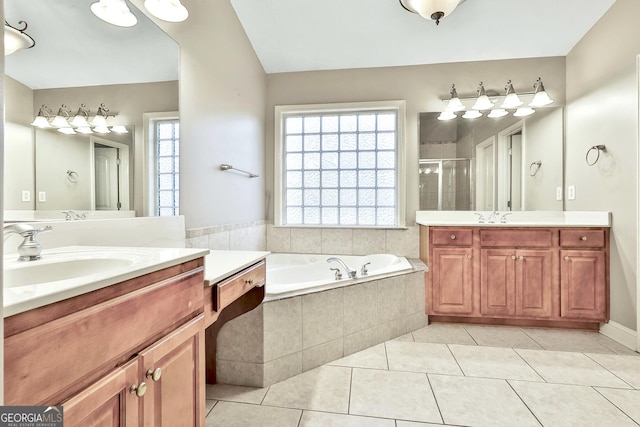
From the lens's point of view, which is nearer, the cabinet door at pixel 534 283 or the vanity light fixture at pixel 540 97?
the cabinet door at pixel 534 283

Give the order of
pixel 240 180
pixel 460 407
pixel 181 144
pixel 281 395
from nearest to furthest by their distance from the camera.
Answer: pixel 460 407 < pixel 281 395 < pixel 181 144 < pixel 240 180

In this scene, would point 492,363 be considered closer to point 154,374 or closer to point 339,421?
point 339,421

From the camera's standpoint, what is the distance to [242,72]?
271cm

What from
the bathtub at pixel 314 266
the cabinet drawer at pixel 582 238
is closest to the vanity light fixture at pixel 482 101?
the cabinet drawer at pixel 582 238

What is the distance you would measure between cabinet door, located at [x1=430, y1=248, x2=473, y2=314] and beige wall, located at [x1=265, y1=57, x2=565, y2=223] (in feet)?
2.05

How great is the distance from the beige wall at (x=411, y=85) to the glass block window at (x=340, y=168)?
142 millimetres

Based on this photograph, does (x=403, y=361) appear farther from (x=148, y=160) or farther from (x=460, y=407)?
(x=148, y=160)

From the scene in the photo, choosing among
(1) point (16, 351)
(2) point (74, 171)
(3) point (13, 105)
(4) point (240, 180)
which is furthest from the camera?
(4) point (240, 180)

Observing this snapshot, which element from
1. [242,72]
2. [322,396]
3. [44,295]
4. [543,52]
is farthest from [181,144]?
[543,52]

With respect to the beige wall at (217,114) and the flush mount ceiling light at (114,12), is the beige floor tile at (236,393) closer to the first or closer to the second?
the beige wall at (217,114)

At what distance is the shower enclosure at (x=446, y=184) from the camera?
10.0 ft

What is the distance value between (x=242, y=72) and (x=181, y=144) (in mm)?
1233

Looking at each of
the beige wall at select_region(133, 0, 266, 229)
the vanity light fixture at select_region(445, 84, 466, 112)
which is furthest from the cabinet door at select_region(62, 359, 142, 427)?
the vanity light fixture at select_region(445, 84, 466, 112)

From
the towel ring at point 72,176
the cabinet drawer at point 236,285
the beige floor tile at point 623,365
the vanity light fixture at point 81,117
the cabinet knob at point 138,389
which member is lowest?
the beige floor tile at point 623,365
